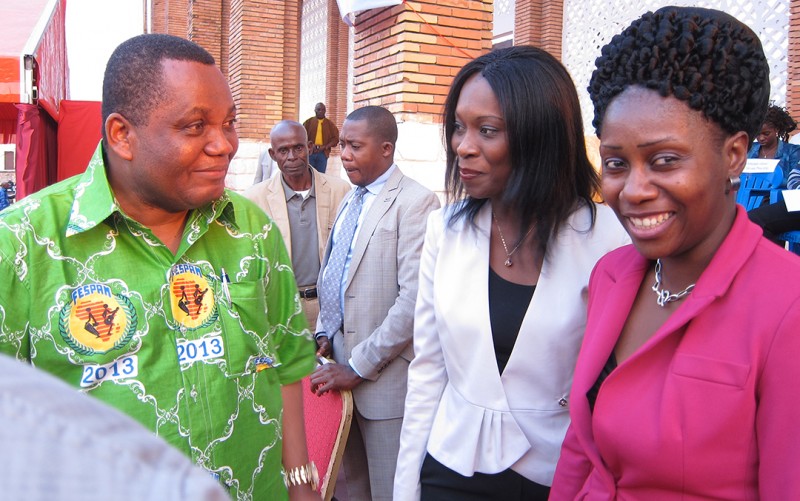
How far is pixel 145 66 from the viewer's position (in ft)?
5.19

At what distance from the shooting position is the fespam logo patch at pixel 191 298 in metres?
1.63

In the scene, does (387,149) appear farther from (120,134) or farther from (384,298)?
(120,134)

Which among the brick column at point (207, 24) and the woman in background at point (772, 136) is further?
the brick column at point (207, 24)

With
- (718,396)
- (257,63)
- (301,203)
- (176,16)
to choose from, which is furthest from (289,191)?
(176,16)

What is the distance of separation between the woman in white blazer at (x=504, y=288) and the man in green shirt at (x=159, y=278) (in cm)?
53

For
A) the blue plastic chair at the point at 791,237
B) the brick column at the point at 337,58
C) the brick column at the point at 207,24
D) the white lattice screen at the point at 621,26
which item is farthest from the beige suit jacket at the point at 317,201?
the brick column at the point at 337,58

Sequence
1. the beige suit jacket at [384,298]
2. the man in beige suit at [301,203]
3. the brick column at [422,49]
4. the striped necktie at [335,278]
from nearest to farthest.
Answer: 1. the beige suit jacket at [384,298]
2. the striped necktie at [335,278]
3. the man in beige suit at [301,203]
4. the brick column at [422,49]

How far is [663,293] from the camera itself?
1.53 m

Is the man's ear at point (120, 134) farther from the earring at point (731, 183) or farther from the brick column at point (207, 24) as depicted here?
the brick column at point (207, 24)

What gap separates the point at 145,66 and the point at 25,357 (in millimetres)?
726

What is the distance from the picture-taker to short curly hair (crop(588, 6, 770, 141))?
53.6 inches

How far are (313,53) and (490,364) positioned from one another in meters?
23.0

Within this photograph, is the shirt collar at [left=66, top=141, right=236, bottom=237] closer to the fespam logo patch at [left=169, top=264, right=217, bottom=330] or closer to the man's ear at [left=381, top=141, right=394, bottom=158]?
the fespam logo patch at [left=169, top=264, right=217, bottom=330]

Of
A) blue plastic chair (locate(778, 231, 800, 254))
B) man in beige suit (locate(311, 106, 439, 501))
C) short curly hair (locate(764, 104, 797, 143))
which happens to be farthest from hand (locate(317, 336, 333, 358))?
short curly hair (locate(764, 104, 797, 143))
